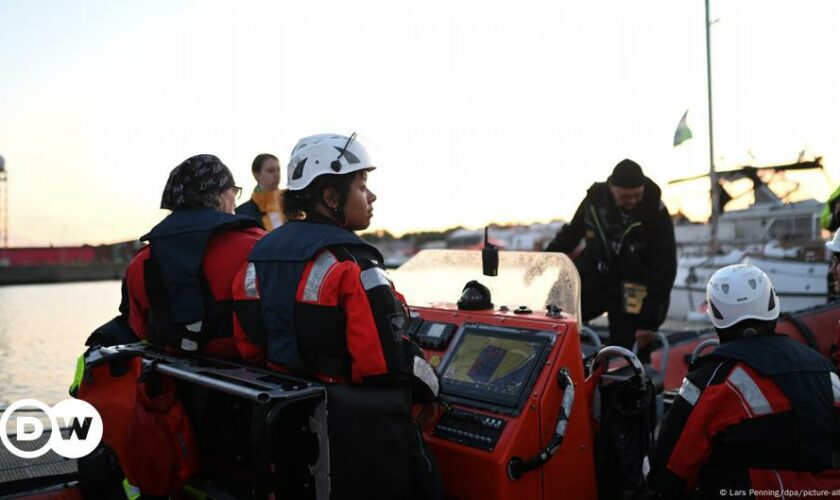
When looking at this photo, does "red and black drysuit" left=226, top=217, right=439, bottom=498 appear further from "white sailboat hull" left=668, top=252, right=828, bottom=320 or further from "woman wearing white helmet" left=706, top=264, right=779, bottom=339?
"white sailboat hull" left=668, top=252, right=828, bottom=320

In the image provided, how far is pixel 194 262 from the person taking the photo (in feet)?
7.98

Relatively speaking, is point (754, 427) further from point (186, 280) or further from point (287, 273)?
point (186, 280)

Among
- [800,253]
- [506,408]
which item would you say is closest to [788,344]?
[506,408]

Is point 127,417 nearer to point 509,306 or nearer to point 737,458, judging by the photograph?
point 509,306

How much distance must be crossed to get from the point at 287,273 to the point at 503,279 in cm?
126

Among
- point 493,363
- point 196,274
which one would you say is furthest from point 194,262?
point 493,363

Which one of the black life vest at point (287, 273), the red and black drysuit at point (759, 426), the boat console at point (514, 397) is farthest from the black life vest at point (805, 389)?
the black life vest at point (287, 273)

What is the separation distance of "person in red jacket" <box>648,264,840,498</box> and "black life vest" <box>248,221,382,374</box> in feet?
3.92

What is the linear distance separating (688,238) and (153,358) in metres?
24.5

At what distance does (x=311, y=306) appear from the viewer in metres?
2.00

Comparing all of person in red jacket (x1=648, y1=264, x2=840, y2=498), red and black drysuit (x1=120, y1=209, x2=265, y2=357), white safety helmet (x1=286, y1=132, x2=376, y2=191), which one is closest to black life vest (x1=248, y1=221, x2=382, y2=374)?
white safety helmet (x1=286, y1=132, x2=376, y2=191)

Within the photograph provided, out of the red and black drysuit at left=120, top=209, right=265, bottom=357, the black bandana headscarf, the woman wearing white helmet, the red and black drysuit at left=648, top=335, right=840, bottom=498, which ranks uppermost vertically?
the black bandana headscarf

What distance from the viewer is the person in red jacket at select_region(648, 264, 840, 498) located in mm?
2250

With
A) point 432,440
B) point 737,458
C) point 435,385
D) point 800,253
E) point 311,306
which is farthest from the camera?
point 800,253
